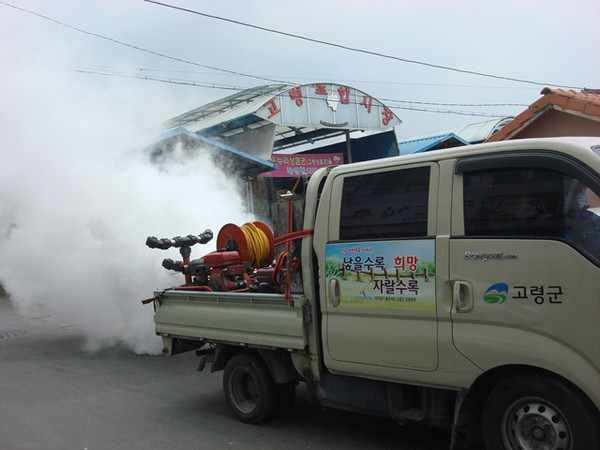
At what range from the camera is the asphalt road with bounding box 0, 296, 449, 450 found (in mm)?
5059

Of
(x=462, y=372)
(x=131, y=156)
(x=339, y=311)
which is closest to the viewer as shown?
(x=462, y=372)

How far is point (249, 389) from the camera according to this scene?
562 cm

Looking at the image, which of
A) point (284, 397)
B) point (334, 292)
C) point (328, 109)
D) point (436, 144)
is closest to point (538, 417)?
point (334, 292)

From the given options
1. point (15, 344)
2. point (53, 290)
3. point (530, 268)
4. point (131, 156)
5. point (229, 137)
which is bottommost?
point (15, 344)

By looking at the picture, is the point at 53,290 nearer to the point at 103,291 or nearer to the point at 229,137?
the point at 103,291

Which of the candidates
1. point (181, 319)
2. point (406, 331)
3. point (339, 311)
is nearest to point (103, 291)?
point (181, 319)

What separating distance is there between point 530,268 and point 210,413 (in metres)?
3.93

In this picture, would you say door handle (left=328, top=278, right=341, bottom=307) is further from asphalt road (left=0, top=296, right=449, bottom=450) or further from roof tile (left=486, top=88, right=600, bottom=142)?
roof tile (left=486, top=88, right=600, bottom=142)

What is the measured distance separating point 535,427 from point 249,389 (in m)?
2.97

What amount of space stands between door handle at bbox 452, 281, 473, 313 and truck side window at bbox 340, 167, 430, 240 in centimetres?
48

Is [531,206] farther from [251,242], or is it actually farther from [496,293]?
[251,242]

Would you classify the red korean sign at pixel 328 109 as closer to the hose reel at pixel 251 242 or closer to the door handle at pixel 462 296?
the hose reel at pixel 251 242

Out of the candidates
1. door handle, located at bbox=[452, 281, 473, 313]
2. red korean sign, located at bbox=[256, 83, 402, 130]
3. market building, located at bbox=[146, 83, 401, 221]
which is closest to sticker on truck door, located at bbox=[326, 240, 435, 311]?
door handle, located at bbox=[452, 281, 473, 313]

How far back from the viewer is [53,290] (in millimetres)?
10039
